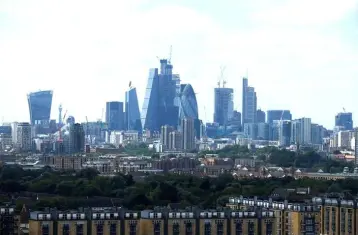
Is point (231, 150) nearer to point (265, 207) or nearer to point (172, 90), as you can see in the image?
point (172, 90)

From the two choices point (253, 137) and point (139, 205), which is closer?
point (139, 205)

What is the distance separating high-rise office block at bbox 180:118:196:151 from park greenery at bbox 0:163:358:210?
217ft

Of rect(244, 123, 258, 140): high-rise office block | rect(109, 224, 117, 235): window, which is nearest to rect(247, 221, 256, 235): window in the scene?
rect(109, 224, 117, 235): window

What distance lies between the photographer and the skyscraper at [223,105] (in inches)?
6220

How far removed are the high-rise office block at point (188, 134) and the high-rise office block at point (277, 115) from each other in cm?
4385

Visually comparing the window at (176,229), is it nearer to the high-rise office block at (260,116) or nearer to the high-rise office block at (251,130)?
the high-rise office block at (251,130)

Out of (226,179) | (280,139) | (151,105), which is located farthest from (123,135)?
(226,179)

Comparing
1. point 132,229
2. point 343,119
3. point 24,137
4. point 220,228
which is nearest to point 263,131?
point 343,119

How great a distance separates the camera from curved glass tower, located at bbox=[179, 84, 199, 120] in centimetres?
14112

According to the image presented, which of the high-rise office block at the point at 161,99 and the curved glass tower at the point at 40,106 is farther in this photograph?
the high-rise office block at the point at 161,99

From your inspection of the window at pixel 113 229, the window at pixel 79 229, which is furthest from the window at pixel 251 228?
the window at pixel 79 229

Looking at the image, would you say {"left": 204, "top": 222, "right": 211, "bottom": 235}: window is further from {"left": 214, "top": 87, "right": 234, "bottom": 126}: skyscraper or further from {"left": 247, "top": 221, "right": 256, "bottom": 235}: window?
{"left": 214, "top": 87, "right": 234, "bottom": 126}: skyscraper

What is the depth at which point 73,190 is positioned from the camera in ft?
141

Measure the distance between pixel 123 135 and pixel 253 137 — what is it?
17.6 meters
